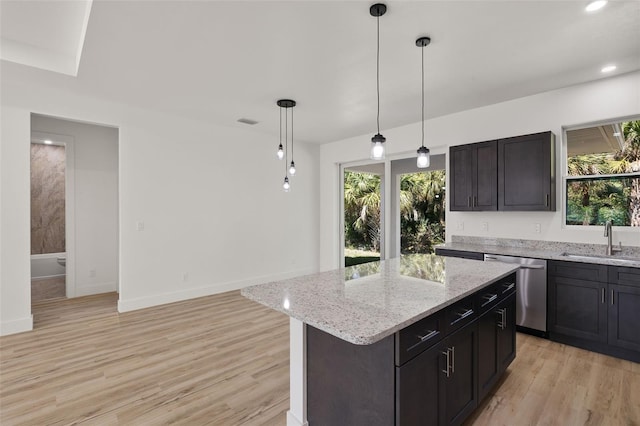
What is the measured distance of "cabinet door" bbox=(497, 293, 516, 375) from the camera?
2.32m

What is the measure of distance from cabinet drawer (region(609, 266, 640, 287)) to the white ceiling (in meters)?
1.90

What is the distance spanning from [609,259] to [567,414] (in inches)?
62.2

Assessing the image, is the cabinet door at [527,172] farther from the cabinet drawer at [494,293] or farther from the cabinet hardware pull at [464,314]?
the cabinet hardware pull at [464,314]

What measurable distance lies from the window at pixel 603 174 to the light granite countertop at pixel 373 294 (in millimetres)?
1858

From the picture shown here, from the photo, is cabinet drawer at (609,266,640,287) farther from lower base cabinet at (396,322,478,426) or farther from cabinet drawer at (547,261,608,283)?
lower base cabinet at (396,322,478,426)

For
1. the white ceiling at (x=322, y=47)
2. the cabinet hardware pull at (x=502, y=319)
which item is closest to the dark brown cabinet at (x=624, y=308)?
the cabinet hardware pull at (x=502, y=319)

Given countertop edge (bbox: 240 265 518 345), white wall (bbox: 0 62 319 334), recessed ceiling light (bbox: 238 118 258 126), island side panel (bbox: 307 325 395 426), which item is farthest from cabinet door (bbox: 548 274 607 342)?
recessed ceiling light (bbox: 238 118 258 126)

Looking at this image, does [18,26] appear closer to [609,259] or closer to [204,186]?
[204,186]

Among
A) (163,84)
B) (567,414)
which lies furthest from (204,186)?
(567,414)

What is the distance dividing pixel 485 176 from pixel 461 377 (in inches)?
109

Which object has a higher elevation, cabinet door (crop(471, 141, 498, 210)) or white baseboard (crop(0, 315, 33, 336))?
cabinet door (crop(471, 141, 498, 210))

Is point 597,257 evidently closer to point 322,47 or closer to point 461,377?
point 461,377

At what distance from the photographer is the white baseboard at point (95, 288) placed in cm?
495

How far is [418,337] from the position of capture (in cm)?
150
